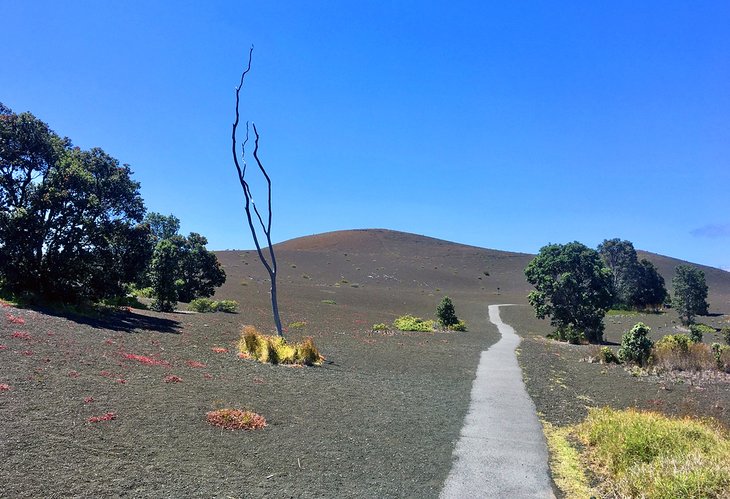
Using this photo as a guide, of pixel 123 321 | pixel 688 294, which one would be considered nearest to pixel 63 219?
pixel 123 321

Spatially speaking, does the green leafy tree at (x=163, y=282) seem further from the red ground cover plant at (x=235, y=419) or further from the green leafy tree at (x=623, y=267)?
the green leafy tree at (x=623, y=267)

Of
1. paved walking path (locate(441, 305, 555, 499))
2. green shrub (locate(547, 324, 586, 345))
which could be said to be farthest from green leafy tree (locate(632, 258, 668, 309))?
paved walking path (locate(441, 305, 555, 499))

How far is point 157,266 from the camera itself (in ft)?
89.8

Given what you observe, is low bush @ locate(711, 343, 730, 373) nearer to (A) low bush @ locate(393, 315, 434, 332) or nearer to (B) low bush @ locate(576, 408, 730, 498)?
(B) low bush @ locate(576, 408, 730, 498)

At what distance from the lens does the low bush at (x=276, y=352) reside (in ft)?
50.0

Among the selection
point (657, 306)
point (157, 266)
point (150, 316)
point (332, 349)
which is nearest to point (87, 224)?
point (150, 316)

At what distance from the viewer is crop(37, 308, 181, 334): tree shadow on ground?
53.7 ft

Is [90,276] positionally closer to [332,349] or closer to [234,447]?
[332,349]

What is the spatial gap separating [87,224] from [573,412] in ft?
62.5

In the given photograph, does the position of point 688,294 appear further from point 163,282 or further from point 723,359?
point 163,282

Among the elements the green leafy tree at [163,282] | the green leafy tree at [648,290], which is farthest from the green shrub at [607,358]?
the green leafy tree at [648,290]

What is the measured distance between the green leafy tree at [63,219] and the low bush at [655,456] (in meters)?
19.1

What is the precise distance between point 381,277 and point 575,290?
61413 millimetres

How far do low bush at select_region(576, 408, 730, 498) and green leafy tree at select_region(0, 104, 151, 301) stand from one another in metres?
19.1
